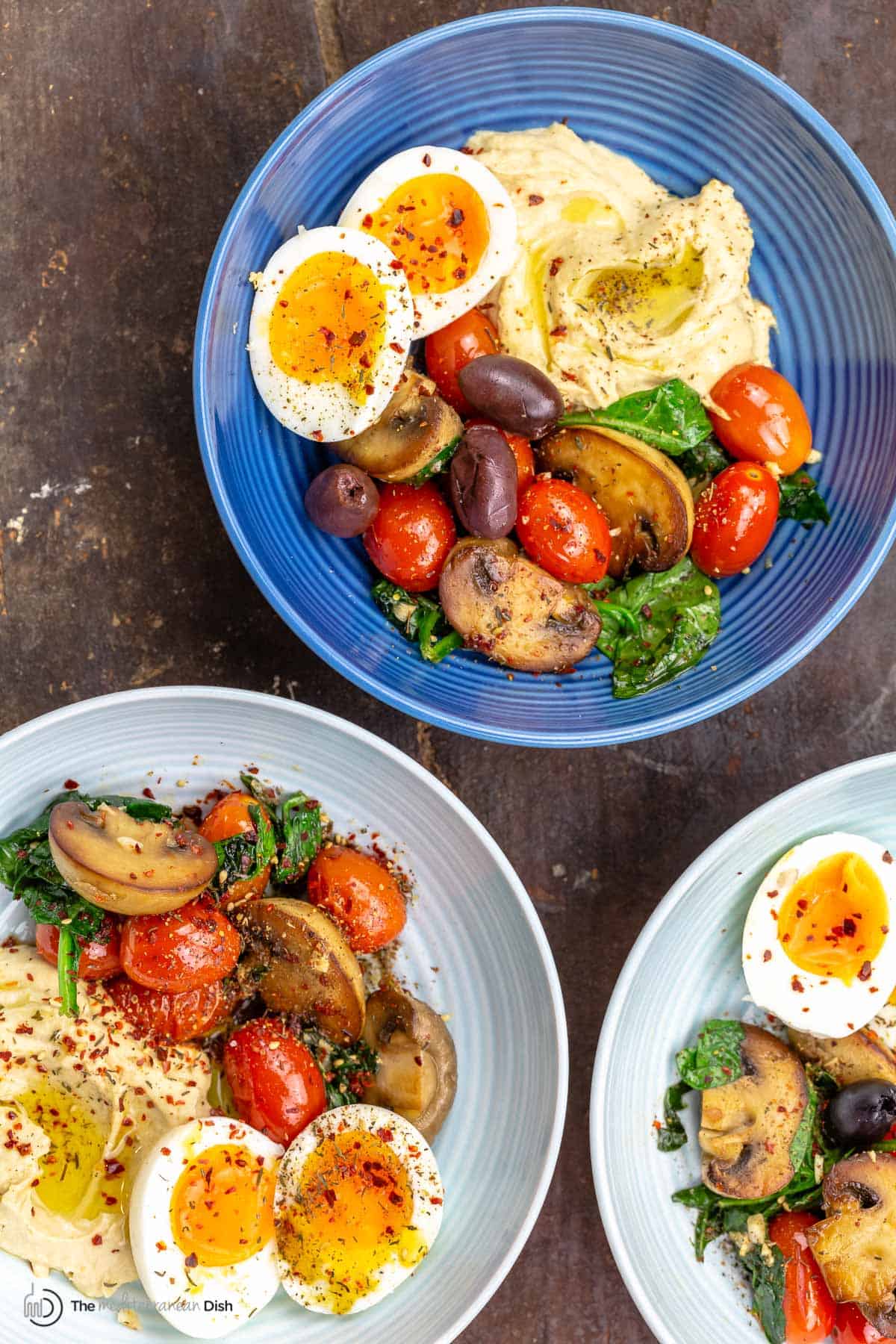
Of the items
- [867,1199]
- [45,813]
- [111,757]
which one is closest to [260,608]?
[111,757]

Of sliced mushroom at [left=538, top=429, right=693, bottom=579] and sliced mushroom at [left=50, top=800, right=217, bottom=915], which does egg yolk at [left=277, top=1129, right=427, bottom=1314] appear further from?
sliced mushroom at [left=538, top=429, right=693, bottom=579]

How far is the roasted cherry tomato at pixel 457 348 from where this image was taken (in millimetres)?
2109

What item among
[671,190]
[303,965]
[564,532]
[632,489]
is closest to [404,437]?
[564,532]

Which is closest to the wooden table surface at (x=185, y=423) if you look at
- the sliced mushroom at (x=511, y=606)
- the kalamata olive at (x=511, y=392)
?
the sliced mushroom at (x=511, y=606)

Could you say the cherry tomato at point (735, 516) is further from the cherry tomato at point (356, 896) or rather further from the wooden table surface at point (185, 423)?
the cherry tomato at point (356, 896)

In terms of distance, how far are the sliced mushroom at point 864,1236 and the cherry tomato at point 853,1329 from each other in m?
0.04

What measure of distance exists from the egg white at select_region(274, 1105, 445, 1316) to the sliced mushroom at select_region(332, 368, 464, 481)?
136cm

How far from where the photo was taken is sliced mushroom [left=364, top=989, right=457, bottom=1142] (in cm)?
212

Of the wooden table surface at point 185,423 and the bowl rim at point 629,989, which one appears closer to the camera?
the bowl rim at point 629,989

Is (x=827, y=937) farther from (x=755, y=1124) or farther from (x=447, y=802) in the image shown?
(x=447, y=802)

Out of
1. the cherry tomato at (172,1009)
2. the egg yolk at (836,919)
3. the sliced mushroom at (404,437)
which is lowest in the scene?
the cherry tomato at (172,1009)

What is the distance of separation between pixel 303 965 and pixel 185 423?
4.14 feet

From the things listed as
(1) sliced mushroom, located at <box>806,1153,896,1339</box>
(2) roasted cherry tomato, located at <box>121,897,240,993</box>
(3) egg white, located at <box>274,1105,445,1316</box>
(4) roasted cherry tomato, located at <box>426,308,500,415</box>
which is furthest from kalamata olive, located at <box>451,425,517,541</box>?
(1) sliced mushroom, located at <box>806,1153,896,1339</box>

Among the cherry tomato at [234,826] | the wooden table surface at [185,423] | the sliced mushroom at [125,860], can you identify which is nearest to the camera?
the sliced mushroom at [125,860]
